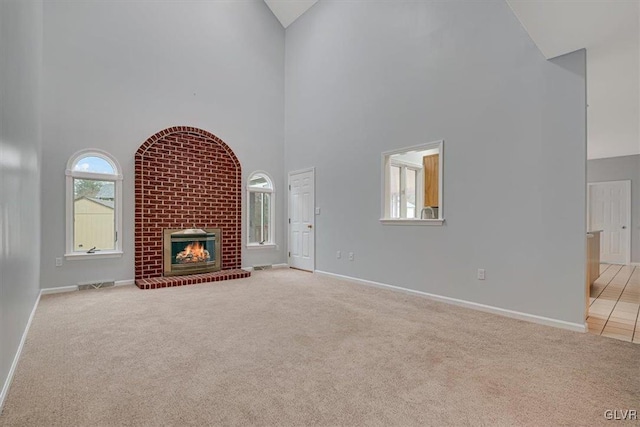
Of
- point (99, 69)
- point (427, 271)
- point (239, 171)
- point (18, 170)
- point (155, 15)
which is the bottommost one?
point (427, 271)

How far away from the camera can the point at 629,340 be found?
2.83 m

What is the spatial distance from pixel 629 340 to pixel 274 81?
672 centimetres

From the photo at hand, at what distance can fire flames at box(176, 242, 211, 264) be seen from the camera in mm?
5562

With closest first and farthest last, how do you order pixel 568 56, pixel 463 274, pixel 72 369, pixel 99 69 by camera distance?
1. pixel 72 369
2. pixel 568 56
3. pixel 463 274
4. pixel 99 69

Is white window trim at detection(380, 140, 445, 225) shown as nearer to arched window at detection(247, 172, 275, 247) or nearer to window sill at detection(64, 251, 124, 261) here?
arched window at detection(247, 172, 275, 247)

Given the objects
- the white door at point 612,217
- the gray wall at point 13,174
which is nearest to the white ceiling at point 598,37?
the gray wall at point 13,174

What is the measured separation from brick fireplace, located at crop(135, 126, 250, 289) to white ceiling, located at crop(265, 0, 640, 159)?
4978 mm

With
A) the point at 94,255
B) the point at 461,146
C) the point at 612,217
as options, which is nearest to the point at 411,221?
the point at 461,146

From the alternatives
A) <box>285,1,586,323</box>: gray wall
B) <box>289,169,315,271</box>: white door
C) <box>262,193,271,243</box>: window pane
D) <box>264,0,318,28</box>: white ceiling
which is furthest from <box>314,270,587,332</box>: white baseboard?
<box>264,0,318,28</box>: white ceiling

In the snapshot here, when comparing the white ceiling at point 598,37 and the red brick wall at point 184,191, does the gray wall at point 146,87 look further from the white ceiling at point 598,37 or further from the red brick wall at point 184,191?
the white ceiling at point 598,37

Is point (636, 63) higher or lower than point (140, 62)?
lower

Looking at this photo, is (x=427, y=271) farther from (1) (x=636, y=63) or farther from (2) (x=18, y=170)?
(2) (x=18, y=170)

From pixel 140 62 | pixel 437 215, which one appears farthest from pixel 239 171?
pixel 437 215

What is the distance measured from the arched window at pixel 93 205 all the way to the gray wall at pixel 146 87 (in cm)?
10
